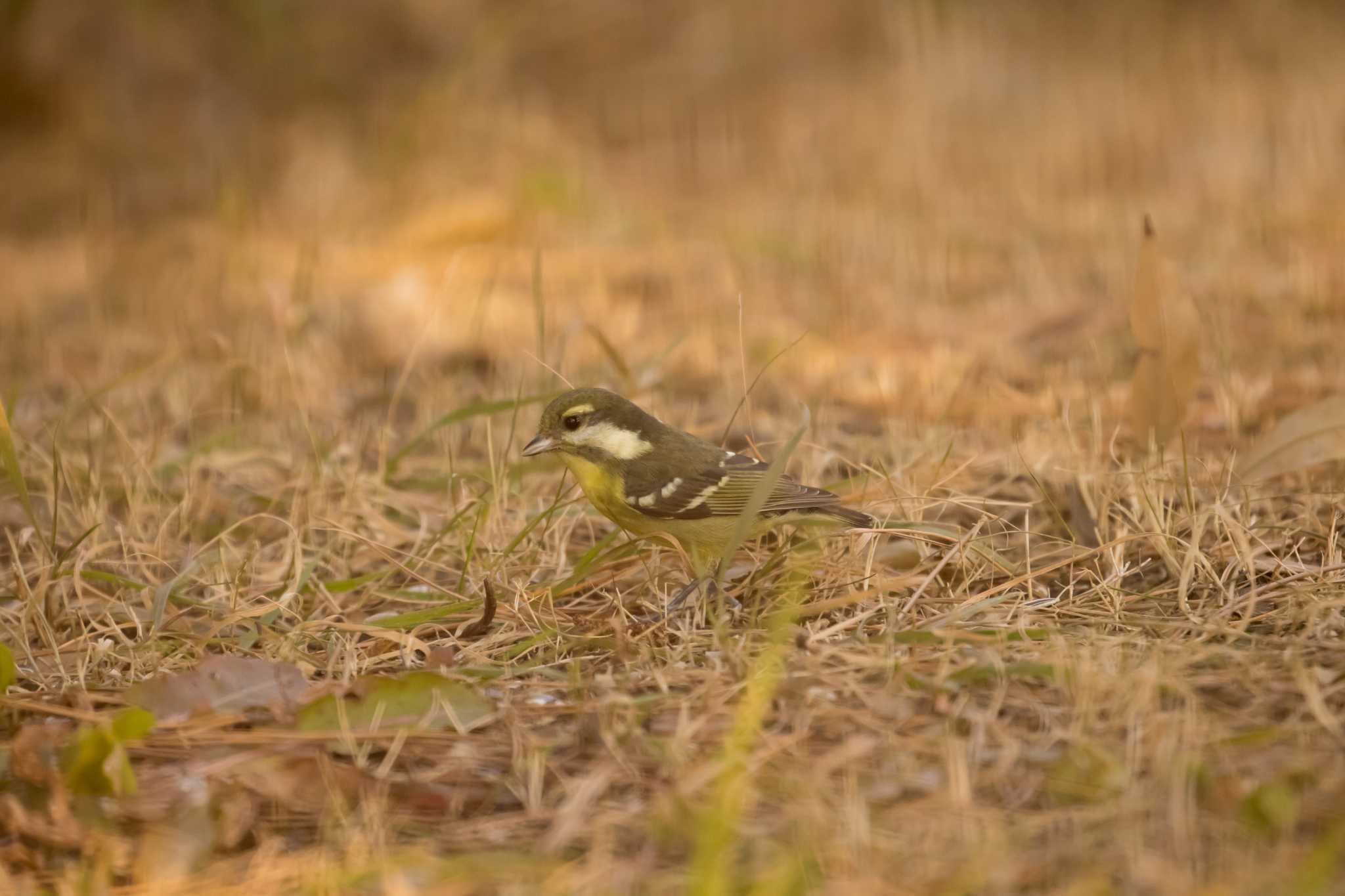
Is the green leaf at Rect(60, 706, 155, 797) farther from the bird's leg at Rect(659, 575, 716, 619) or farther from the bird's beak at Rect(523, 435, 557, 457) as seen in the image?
the bird's beak at Rect(523, 435, 557, 457)

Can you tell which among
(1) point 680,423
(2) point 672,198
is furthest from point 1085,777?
(2) point 672,198

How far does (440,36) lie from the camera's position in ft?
36.7

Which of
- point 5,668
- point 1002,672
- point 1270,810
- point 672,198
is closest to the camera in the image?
point 1270,810

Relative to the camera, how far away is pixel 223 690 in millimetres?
3078

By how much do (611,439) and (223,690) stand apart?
4.75 ft

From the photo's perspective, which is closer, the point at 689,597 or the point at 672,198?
the point at 689,597

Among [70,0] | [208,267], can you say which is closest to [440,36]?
[70,0]

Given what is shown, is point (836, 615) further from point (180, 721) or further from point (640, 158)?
point (640, 158)

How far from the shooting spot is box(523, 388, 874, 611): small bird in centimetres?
384

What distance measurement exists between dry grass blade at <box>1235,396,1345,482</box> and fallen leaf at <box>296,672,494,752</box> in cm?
243

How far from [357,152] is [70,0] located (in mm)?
2288

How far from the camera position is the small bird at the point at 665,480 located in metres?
3.84

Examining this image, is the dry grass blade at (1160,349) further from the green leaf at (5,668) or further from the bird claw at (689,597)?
the green leaf at (5,668)

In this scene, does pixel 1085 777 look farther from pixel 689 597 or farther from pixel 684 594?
pixel 689 597
